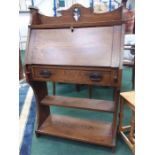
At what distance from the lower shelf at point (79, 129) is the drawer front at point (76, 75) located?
533 mm

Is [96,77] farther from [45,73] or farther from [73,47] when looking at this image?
[45,73]

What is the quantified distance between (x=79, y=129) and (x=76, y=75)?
599mm

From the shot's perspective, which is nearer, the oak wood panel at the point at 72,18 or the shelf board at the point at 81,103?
the shelf board at the point at 81,103

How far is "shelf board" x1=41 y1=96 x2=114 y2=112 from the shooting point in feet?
5.11

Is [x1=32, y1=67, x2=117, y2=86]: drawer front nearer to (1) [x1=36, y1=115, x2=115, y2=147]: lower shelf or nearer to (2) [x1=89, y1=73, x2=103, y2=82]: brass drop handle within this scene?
(2) [x1=89, y1=73, x2=103, y2=82]: brass drop handle

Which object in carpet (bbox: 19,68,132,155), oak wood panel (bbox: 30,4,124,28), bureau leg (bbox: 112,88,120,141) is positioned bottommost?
carpet (bbox: 19,68,132,155)

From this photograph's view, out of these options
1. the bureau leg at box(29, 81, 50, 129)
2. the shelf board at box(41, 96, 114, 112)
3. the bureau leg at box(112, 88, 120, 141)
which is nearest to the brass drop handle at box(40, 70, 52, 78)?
the bureau leg at box(29, 81, 50, 129)

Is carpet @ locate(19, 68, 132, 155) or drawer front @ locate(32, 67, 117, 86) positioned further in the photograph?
carpet @ locate(19, 68, 132, 155)

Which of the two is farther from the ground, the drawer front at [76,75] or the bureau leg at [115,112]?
the drawer front at [76,75]

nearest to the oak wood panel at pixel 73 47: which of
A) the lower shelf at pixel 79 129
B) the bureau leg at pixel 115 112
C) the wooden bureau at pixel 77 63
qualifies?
the wooden bureau at pixel 77 63

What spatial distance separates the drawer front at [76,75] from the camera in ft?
4.31

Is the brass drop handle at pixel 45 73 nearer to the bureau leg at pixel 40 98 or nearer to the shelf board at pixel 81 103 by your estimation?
the bureau leg at pixel 40 98

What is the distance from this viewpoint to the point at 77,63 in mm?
1352
